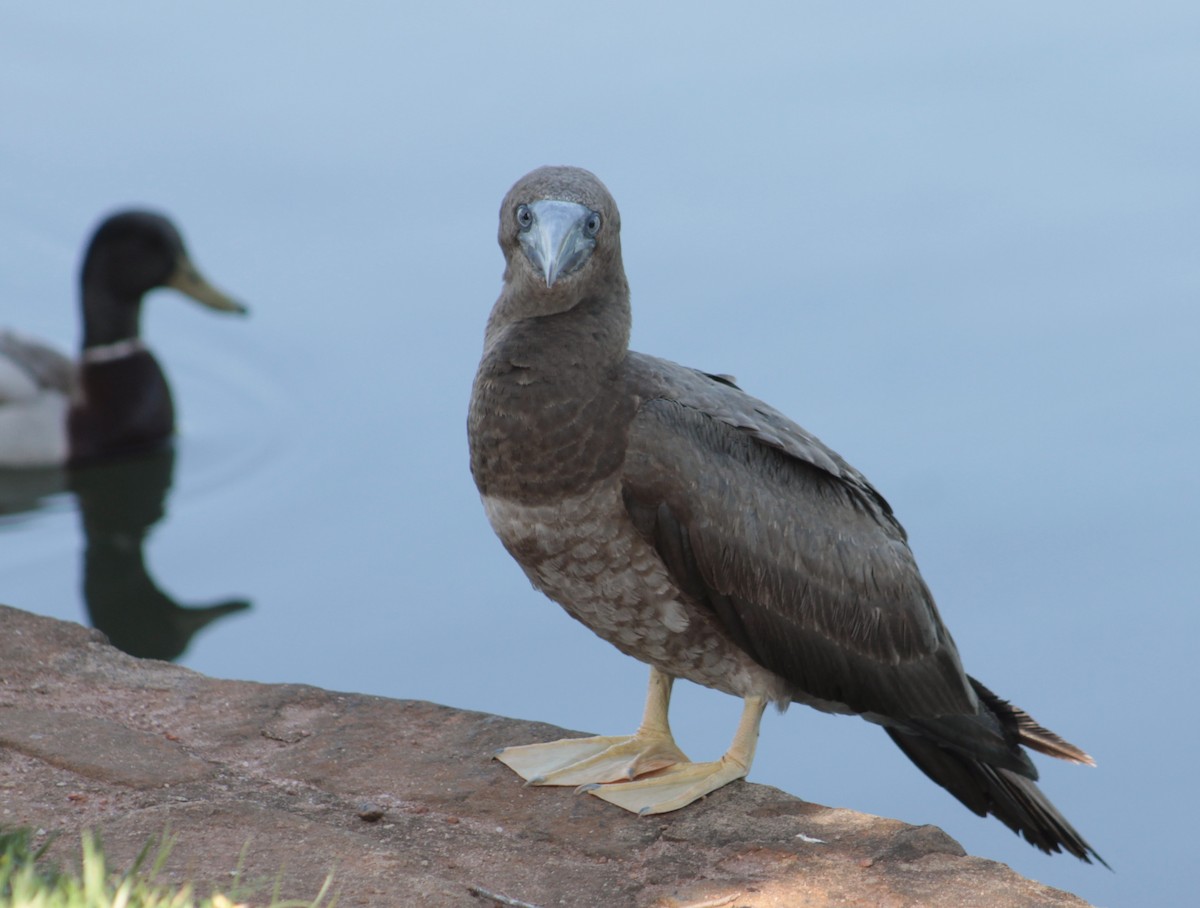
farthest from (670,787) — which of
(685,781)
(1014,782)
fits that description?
(1014,782)

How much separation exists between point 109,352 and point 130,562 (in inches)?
50.4

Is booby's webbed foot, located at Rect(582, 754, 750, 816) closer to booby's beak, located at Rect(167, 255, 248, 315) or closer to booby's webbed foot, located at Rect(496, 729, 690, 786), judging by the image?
booby's webbed foot, located at Rect(496, 729, 690, 786)

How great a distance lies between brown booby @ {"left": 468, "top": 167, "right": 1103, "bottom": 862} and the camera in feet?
12.3

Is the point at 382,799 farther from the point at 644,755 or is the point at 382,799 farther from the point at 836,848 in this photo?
the point at 836,848

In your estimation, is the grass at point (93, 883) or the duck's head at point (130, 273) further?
the duck's head at point (130, 273)

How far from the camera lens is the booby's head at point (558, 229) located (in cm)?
373

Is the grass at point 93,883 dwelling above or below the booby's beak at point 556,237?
below

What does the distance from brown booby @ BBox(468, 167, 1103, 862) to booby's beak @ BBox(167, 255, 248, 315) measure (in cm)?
519

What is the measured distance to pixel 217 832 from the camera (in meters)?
3.43

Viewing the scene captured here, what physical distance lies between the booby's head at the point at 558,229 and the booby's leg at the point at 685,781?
114 centimetres

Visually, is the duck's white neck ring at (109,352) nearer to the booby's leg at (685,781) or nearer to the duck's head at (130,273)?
the duck's head at (130,273)

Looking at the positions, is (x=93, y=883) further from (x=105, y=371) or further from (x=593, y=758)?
(x=105, y=371)

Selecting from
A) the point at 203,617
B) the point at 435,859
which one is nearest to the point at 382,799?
the point at 435,859

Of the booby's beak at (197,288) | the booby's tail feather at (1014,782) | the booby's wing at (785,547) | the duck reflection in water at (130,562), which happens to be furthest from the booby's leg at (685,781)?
the booby's beak at (197,288)
